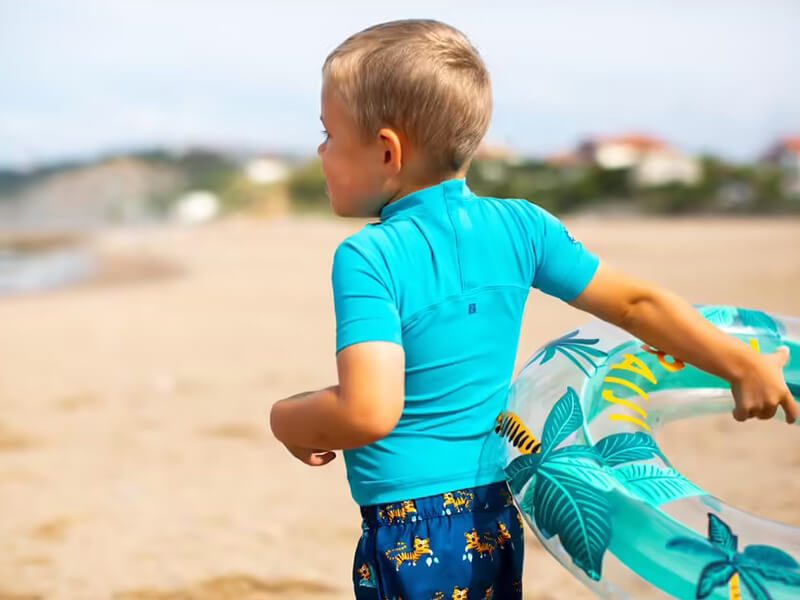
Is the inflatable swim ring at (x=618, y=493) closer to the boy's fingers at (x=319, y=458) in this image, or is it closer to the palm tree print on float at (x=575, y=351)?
the palm tree print on float at (x=575, y=351)

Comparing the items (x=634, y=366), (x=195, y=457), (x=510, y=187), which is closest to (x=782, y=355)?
(x=634, y=366)

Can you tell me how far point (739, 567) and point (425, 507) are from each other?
457 mm

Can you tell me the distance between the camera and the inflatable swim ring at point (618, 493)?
1.38 m

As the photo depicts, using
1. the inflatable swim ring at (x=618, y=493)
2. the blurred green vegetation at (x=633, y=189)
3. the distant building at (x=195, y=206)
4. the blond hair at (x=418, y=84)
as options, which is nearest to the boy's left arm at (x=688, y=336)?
the inflatable swim ring at (x=618, y=493)

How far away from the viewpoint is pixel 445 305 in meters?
1.40

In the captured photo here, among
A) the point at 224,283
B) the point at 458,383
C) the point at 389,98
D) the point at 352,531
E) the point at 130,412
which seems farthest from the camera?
the point at 224,283

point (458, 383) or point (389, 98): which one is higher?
point (389, 98)

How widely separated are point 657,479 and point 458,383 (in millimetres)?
358

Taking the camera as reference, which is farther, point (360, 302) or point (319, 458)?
point (319, 458)

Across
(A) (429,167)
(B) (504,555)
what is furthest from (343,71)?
(B) (504,555)

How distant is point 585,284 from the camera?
153cm

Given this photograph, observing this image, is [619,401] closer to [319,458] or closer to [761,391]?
[761,391]

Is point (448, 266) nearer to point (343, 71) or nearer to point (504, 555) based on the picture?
point (343, 71)

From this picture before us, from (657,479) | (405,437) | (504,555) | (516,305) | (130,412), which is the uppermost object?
(516,305)
